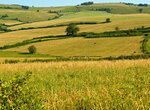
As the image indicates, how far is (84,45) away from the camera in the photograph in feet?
271

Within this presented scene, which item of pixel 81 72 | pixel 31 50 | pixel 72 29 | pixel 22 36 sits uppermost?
pixel 81 72

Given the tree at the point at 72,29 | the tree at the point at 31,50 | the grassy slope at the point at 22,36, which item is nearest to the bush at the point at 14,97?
the tree at the point at 31,50

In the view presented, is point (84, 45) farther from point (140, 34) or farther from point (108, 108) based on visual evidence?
point (108, 108)

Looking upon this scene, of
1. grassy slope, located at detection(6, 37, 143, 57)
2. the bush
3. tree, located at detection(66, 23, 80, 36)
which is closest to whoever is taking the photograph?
the bush

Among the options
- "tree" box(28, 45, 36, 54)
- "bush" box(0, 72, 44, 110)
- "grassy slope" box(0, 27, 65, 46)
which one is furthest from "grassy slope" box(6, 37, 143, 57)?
"bush" box(0, 72, 44, 110)

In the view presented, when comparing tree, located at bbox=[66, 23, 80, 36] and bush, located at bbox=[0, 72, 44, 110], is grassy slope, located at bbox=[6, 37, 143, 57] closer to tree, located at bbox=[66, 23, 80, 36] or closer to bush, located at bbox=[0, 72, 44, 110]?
tree, located at bbox=[66, 23, 80, 36]

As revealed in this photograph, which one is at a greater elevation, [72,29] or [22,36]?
[72,29]

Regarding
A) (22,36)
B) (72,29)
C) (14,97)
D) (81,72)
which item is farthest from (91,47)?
(14,97)

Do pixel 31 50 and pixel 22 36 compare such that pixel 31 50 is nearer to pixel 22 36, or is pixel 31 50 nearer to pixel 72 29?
pixel 72 29

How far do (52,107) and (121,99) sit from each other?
69.4 inches

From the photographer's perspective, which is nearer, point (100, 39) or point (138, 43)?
point (138, 43)

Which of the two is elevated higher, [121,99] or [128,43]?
[121,99]

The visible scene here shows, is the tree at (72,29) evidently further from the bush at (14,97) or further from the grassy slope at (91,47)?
the bush at (14,97)

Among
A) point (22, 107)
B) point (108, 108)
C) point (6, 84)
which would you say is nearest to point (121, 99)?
point (108, 108)
